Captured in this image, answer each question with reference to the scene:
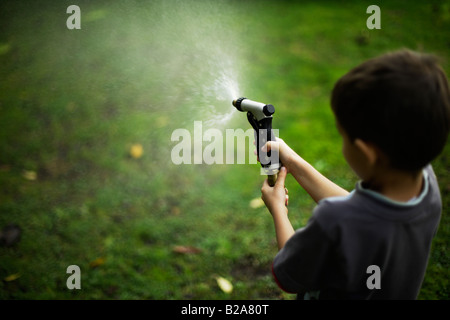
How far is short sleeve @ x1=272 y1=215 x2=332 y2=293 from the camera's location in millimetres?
1107

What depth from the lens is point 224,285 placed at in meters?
2.35

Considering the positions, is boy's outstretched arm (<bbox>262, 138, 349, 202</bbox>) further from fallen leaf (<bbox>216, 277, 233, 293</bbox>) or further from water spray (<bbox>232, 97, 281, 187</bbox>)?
fallen leaf (<bbox>216, 277, 233, 293</bbox>)

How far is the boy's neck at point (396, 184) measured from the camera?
3.61 ft

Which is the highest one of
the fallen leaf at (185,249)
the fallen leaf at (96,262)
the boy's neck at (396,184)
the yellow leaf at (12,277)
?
the boy's neck at (396,184)

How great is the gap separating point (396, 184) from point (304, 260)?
370 mm

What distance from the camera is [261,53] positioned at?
4625 mm

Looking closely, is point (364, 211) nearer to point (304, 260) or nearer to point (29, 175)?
point (304, 260)

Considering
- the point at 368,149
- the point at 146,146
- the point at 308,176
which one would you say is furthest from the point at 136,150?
the point at 368,149

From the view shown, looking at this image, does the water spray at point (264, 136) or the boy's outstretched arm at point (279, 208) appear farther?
the water spray at point (264, 136)

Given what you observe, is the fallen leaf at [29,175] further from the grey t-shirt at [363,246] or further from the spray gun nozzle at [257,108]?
the grey t-shirt at [363,246]

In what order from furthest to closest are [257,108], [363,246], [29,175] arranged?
[29,175]
[257,108]
[363,246]

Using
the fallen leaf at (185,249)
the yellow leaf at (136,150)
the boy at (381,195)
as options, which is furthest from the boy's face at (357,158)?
the yellow leaf at (136,150)

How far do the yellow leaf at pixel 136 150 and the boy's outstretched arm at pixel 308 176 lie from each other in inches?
75.8

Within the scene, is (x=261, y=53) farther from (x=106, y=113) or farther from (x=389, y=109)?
(x=389, y=109)
